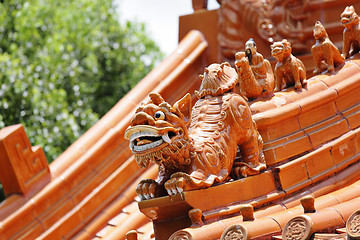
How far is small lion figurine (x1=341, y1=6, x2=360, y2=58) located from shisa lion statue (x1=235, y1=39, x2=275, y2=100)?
98 cm

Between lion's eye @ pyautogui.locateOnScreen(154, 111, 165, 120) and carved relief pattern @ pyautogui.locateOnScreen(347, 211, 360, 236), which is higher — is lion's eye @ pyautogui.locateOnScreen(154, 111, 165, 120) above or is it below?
above

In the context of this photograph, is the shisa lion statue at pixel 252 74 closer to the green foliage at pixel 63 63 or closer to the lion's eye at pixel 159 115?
the lion's eye at pixel 159 115

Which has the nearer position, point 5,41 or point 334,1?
point 334,1

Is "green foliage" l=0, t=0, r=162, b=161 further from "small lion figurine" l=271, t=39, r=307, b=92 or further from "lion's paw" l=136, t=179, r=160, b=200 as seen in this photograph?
"lion's paw" l=136, t=179, r=160, b=200

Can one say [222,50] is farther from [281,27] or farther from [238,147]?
[238,147]

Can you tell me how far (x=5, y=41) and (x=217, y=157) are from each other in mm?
11839

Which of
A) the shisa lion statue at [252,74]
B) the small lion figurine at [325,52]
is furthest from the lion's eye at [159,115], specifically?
the small lion figurine at [325,52]

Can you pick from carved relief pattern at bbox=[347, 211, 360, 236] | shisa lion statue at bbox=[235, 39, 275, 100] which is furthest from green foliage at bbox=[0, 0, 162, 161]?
carved relief pattern at bbox=[347, 211, 360, 236]

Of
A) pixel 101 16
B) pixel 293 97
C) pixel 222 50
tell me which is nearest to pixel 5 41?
pixel 101 16

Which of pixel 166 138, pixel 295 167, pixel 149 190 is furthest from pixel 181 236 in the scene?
pixel 295 167

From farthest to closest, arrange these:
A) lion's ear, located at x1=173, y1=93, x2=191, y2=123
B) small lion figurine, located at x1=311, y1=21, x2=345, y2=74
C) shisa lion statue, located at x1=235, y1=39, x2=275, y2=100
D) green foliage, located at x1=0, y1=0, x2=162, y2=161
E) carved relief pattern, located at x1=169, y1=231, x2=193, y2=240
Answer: green foliage, located at x1=0, y1=0, x2=162, y2=161
small lion figurine, located at x1=311, y1=21, x2=345, y2=74
shisa lion statue, located at x1=235, y1=39, x2=275, y2=100
lion's ear, located at x1=173, y1=93, x2=191, y2=123
carved relief pattern, located at x1=169, y1=231, x2=193, y2=240

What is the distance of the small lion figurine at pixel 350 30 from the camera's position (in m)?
6.08

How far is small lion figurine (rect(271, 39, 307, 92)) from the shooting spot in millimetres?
5773

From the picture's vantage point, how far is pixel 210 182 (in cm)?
476
